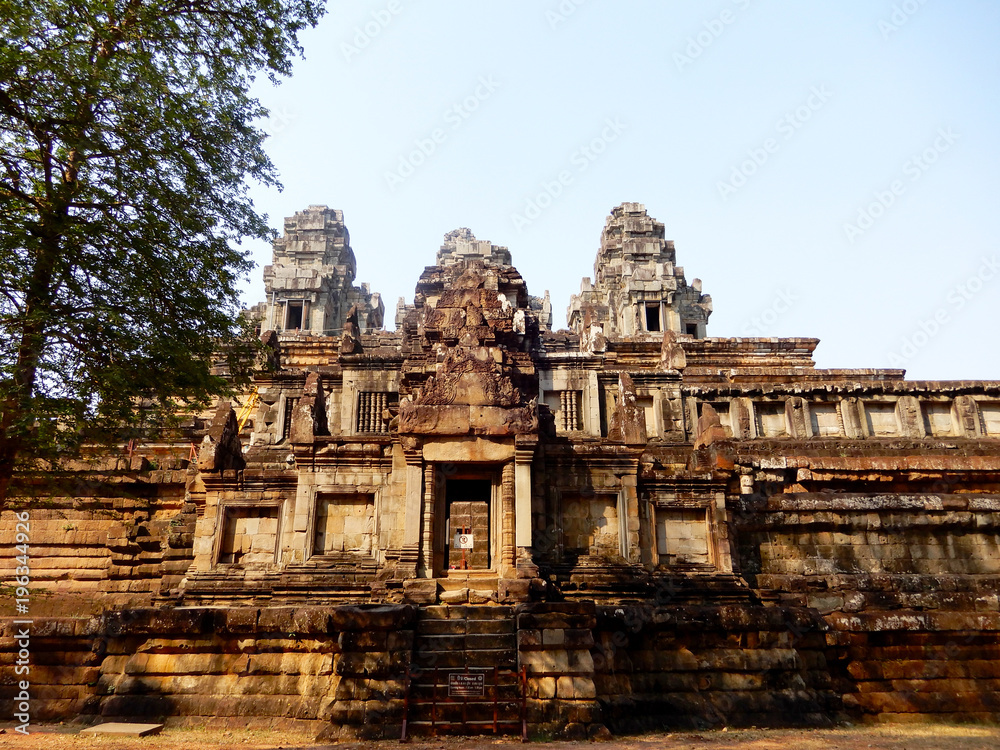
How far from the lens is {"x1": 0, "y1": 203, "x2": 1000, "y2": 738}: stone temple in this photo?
30.1 feet

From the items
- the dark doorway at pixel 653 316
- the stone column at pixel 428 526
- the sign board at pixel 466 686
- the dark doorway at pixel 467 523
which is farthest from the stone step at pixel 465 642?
the dark doorway at pixel 653 316

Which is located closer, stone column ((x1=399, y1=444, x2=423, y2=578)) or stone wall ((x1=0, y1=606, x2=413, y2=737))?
stone wall ((x1=0, y1=606, x2=413, y2=737))

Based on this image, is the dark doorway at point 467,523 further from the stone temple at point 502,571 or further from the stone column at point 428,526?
the stone column at point 428,526

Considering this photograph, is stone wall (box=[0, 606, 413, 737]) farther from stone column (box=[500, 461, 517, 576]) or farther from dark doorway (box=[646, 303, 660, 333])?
dark doorway (box=[646, 303, 660, 333])

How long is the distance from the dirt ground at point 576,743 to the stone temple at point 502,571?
31 cm

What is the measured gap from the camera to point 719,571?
12.5m

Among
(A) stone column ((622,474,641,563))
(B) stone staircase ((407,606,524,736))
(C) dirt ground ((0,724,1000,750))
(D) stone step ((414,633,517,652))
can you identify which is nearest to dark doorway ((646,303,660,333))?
(A) stone column ((622,474,641,563))

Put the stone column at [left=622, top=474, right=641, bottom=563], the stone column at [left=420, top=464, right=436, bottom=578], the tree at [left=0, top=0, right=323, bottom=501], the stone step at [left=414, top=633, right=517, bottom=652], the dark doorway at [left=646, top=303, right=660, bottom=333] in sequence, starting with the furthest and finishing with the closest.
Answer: the dark doorway at [left=646, top=303, right=660, bottom=333] → the stone column at [left=622, top=474, right=641, bottom=563] → the stone column at [left=420, top=464, right=436, bottom=578] → the stone step at [left=414, top=633, right=517, bottom=652] → the tree at [left=0, top=0, right=323, bottom=501]

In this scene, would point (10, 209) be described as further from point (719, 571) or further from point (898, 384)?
point (898, 384)

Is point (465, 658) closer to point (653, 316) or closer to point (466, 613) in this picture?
point (466, 613)

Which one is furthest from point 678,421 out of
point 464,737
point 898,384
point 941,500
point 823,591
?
point 464,737

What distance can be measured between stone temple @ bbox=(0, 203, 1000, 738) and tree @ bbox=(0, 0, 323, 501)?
4.25 ft

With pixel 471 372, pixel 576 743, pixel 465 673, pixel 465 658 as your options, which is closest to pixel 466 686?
pixel 465 673

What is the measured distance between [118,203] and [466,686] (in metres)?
7.10
